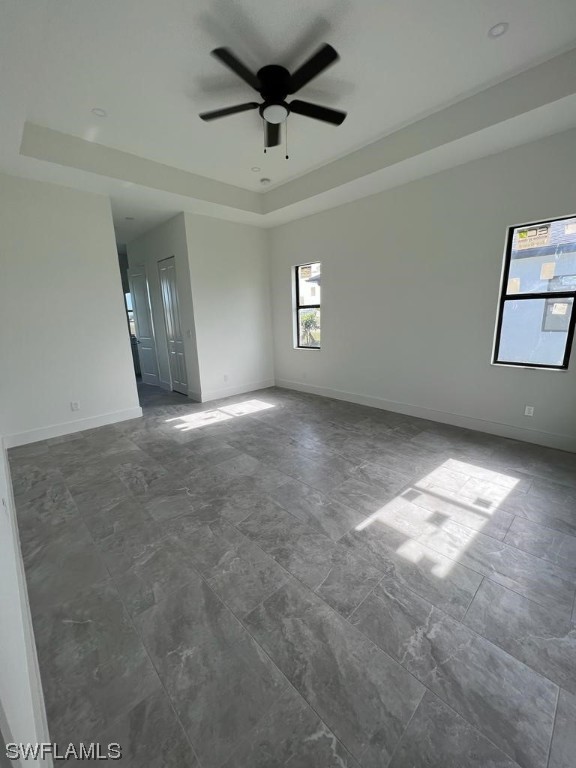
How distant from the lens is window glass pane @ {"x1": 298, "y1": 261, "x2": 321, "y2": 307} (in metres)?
5.29

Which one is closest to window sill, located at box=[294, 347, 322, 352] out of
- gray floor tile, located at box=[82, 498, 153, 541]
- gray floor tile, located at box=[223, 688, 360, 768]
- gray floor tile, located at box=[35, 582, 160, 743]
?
gray floor tile, located at box=[82, 498, 153, 541]

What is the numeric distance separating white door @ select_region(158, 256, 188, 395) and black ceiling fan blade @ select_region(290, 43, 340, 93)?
11.4 feet

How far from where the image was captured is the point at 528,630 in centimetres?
146

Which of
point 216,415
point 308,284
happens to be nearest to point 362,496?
point 216,415

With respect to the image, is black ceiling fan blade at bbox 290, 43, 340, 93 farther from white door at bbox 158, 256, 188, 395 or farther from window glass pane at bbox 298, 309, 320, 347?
white door at bbox 158, 256, 188, 395

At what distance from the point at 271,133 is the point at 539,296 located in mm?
3137

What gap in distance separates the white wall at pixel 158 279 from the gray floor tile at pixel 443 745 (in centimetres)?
479

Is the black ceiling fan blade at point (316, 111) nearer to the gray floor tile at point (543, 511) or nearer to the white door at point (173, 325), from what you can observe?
the white door at point (173, 325)

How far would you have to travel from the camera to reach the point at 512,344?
343 cm

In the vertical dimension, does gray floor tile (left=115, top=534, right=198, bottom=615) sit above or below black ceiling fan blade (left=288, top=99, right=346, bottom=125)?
below

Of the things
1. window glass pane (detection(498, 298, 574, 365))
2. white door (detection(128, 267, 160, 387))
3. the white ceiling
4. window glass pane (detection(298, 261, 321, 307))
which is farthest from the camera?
white door (detection(128, 267, 160, 387))

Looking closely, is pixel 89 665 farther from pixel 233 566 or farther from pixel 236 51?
pixel 236 51

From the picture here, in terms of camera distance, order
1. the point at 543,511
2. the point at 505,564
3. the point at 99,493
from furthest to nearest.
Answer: the point at 99,493
the point at 543,511
the point at 505,564

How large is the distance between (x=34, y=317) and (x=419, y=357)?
490 cm
